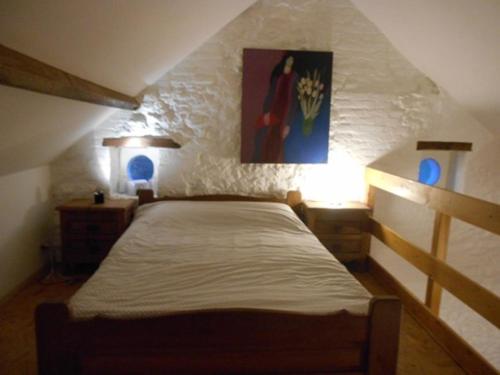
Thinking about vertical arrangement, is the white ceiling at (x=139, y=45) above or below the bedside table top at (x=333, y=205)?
above

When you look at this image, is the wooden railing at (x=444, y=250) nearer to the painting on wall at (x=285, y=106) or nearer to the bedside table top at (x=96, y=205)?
the painting on wall at (x=285, y=106)

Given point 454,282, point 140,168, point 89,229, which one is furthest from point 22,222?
point 454,282

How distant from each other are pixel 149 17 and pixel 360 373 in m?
1.91

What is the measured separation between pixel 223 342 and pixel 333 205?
78.7 inches

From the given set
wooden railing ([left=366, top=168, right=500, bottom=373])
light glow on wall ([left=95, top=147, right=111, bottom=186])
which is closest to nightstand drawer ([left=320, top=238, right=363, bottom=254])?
wooden railing ([left=366, top=168, right=500, bottom=373])

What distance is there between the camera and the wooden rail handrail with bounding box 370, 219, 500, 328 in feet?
5.53

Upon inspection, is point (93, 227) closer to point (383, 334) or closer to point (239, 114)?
point (239, 114)

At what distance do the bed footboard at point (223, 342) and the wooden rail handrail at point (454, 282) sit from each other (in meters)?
0.65

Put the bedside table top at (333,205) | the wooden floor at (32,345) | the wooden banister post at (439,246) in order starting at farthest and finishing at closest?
the bedside table top at (333,205) < the wooden banister post at (439,246) < the wooden floor at (32,345)

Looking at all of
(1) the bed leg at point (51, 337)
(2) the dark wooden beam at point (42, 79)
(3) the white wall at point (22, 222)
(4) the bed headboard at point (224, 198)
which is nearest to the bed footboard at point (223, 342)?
(1) the bed leg at point (51, 337)

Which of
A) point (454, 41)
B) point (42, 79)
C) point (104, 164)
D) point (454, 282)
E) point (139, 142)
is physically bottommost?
point (454, 282)

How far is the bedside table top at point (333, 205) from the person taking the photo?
303 centimetres

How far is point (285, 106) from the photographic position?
3123 millimetres

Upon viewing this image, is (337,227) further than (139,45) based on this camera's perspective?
Yes
